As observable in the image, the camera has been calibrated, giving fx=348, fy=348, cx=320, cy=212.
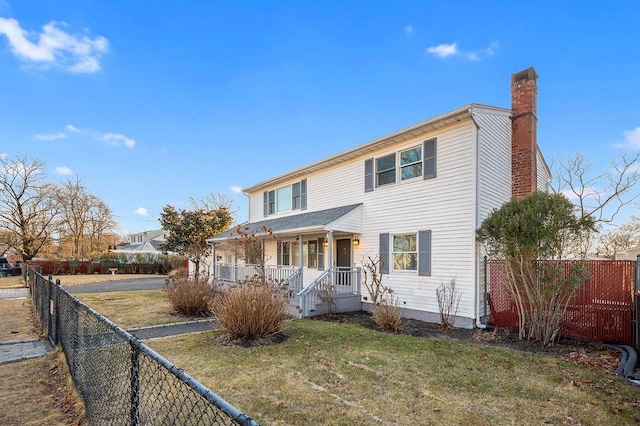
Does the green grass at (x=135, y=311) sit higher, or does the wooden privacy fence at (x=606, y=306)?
the wooden privacy fence at (x=606, y=306)

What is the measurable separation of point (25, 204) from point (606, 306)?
138 ft

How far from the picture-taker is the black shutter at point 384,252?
11.5 metres

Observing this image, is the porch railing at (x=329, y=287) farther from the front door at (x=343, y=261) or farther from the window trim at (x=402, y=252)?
the window trim at (x=402, y=252)

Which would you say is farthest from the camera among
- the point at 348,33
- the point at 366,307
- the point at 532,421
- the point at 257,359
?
the point at 348,33

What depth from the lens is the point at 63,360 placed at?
5.54 meters

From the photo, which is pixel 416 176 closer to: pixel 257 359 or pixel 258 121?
pixel 257 359

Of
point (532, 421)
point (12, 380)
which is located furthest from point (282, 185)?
point (532, 421)

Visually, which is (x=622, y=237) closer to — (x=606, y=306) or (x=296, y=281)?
(x=606, y=306)

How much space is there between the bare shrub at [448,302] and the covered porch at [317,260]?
3.20m

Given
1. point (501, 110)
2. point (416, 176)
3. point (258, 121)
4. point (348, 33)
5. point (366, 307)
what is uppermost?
point (348, 33)

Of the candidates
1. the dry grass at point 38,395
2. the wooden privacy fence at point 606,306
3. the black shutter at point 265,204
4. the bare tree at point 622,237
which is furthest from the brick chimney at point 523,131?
the bare tree at point 622,237

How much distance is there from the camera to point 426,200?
10.5 metres

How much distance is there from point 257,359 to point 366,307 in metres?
6.59

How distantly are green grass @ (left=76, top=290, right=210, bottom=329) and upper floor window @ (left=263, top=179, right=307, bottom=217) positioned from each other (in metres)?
6.69
